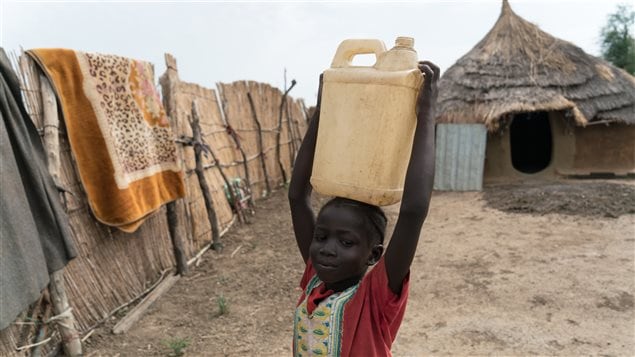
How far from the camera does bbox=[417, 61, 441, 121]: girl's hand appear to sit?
114cm

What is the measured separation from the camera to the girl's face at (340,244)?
1.23m

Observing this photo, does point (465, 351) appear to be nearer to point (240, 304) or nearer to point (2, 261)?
point (240, 304)

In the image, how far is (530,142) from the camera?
1264cm

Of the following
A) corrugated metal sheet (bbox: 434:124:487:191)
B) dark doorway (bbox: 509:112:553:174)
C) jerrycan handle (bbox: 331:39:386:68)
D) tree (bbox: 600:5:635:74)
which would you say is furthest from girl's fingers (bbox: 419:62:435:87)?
tree (bbox: 600:5:635:74)

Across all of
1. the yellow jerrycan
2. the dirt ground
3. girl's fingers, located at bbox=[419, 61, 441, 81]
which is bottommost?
the dirt ground

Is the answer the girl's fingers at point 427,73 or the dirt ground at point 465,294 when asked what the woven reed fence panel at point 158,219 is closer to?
the dirt ground at point 465,294

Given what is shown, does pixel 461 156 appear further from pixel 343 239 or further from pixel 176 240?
pixel 343 239

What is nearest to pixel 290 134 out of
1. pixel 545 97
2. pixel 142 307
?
pixel 545 97

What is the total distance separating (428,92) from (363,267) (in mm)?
521

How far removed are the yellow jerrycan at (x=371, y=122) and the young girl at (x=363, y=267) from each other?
0.04 metres

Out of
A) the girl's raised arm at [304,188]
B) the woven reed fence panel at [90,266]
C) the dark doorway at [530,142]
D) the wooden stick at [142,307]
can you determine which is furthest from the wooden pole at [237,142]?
the dark doorway at [530,142]

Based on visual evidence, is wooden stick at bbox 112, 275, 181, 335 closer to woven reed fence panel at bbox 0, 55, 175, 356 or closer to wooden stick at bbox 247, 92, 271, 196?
woven reed fence panel at bbox 0, 55, 175, 356

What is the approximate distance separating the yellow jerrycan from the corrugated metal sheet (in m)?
8.74

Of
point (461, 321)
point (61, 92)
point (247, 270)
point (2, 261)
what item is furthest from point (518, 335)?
point (61, 92)
